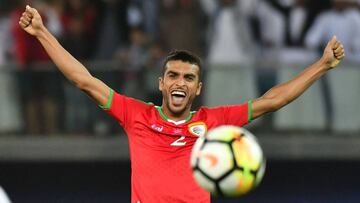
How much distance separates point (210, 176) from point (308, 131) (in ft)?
20.8

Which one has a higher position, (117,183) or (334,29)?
(334,29)

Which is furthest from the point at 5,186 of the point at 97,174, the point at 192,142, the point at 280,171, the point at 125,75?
the point at 192,142

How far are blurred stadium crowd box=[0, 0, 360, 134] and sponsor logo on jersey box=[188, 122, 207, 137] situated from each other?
4910 millimetres

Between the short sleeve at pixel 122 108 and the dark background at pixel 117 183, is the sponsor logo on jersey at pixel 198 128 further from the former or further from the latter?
the dark background at pixel 117 183

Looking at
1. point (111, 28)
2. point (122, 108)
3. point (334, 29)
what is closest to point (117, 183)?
point (111, 28)

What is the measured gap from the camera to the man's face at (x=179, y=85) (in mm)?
7457

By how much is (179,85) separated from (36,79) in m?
5.70

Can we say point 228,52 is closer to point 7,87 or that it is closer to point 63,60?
point 7,87

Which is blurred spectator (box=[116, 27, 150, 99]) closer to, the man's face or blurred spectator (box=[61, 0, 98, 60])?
blurred spectator (box=[61, 0, 98, 60])

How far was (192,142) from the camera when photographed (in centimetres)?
761

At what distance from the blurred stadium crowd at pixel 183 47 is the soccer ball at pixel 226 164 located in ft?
18.6

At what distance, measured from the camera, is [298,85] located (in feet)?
24.9

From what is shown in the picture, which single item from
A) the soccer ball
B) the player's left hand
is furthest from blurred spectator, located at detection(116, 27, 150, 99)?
the soccer ball

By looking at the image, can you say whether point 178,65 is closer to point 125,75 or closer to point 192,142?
point 192,142
